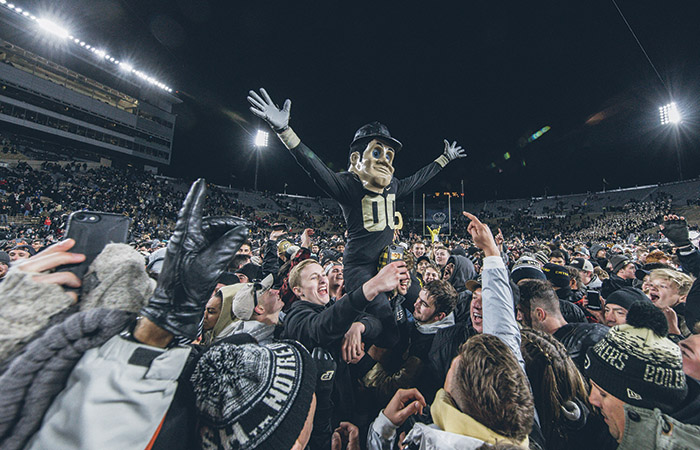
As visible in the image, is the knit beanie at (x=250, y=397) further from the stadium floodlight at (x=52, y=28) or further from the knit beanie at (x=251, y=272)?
the stadium floodlight at (x=52, y=28)

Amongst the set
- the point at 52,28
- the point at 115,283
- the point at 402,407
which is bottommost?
the point at 402,407

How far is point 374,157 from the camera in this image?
2.90 m

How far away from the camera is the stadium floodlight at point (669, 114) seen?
958 inches

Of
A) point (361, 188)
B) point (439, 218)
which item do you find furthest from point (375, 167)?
point (439, 218)

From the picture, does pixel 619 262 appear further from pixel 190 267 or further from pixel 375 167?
pixel 190 267

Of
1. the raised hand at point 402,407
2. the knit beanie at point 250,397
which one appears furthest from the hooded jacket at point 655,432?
the knit beanie at point 250,397

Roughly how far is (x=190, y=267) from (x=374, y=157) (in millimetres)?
2310

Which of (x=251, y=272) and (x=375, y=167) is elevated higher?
(x=375, y=167)

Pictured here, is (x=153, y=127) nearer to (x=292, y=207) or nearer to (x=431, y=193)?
(x=292, y=207)

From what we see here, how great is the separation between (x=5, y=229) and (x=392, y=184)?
23013mm

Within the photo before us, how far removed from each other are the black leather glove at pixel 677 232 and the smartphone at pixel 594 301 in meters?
1.23

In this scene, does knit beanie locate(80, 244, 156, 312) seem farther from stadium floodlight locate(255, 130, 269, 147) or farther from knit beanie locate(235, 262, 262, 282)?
stadium floodlight locate(255, 130, 269, 147)

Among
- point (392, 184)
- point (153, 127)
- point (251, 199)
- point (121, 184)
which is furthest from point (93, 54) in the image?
point (392, 184)

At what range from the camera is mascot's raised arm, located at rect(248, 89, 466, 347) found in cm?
261
